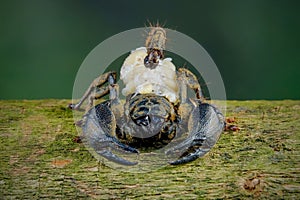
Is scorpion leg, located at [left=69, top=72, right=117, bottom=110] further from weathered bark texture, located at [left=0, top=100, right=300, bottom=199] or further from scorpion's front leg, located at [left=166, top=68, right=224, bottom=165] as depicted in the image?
scorpion's front leg, located at [left=166, top=68, right=224, bottom=165]

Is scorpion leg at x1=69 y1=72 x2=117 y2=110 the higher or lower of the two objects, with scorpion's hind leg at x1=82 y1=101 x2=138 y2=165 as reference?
higher

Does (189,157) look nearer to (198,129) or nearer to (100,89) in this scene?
(198,129)

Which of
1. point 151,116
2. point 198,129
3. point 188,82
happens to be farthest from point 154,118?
point 188,82

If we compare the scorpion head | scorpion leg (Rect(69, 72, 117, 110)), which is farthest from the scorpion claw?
scorpion leg (Rect(69, 72, 117, 110))

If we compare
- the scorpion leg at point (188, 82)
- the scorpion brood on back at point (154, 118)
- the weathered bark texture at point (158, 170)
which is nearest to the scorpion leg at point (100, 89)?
the scorpion brood on back at point (154, 118)

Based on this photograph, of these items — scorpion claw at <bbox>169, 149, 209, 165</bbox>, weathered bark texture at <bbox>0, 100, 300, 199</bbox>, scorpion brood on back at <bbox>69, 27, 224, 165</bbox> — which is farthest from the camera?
scorpion brood on back at <bbox>69, 27, 224, 165</bbox>

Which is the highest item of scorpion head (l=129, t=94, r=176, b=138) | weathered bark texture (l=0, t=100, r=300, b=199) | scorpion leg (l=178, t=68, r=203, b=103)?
scorpion leg (l=178, t=68, r=203, b=103)

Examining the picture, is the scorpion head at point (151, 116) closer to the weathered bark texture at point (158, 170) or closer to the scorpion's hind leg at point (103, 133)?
the scorpion's hind leg at point (103, 133)
